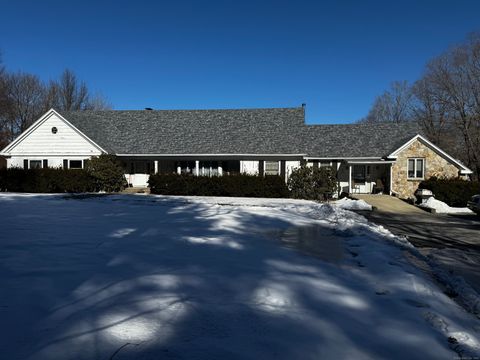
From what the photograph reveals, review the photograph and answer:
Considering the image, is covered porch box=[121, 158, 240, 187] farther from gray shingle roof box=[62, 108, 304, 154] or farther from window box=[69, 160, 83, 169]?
window box=[69, 160, 83, 169]

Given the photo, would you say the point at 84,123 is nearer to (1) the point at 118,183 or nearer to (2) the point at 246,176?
(1) the point at 118,183

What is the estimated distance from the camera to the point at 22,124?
5084cm

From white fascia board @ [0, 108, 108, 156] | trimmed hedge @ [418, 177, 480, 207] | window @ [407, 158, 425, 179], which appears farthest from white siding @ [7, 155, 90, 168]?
trimmed hedge @ [418, 177, 480, 207]

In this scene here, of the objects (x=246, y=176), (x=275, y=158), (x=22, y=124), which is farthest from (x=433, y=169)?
(x=22, y=124)

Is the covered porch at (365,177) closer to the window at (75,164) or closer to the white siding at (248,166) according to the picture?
the white siding at (248,166)

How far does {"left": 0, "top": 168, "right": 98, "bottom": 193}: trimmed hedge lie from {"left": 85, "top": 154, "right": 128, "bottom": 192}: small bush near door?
614mm

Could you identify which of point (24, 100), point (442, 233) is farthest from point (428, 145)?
point (24, 100)

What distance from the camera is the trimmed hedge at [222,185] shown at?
22062 mm

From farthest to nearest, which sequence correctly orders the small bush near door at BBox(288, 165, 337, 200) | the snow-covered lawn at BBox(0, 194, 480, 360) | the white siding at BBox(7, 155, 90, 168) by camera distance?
the white siding at BBox(7, 155, 90, 168) → the small bush near door at BBox(288, 165, 337, 200) → the snow-covered lawn at BBox(0, 194, 480, 360)

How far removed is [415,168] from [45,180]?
974 inches

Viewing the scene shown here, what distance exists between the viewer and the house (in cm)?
2728

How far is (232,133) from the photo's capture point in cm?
2919

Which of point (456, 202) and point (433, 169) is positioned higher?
point (433, 169)

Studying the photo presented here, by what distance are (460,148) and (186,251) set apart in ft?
169
